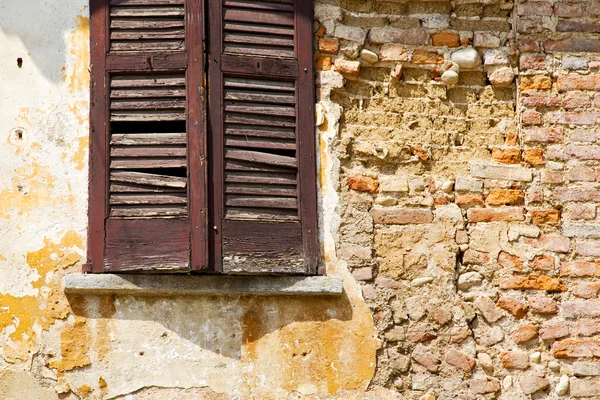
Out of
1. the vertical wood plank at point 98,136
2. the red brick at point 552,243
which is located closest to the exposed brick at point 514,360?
the red brick at point 552,243

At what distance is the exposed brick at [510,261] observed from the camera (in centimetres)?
509

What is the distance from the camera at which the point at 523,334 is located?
4984mm

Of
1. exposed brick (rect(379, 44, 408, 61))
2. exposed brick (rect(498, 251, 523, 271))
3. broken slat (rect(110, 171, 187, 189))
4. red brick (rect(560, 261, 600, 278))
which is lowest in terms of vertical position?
red brick (rect(560, 261, 600, 278))

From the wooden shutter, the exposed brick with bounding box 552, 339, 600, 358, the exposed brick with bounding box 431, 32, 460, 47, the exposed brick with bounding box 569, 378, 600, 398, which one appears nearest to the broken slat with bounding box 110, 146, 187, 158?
the wooden shutter

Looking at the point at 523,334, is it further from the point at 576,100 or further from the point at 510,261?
the point at 576,100

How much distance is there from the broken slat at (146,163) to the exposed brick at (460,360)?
1.62 metres

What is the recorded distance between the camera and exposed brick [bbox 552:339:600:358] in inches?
196

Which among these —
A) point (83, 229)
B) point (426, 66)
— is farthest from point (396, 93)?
point (83, 229)

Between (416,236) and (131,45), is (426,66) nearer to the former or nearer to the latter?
(416,236)

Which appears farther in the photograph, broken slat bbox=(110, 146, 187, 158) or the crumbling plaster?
broken slat bbox=(110, 146, 187, 158)

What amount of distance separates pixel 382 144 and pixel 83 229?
1.58 metres

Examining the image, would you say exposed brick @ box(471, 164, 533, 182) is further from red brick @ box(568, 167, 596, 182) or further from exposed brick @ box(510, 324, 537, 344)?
exposed brick @ box(510, 324, 537, 344)

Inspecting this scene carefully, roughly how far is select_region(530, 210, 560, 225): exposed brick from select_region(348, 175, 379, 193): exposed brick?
826 millimetres

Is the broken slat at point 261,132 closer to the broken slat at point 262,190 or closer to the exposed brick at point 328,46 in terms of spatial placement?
the broken slat at point 262,190
